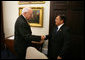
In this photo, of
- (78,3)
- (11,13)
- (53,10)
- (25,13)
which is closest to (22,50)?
(25,13)

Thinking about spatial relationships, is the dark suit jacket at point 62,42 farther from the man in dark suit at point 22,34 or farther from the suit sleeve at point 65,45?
the man in dark suit at point 22,34

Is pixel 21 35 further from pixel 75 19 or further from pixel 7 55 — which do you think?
pixel 7 55

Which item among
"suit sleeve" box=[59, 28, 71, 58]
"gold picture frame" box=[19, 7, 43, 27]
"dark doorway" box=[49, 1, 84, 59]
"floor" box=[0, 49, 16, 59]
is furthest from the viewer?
"gold picture frame" box=[19, 7, 43, 27]

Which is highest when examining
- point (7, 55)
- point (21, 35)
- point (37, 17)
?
point (37, 17)

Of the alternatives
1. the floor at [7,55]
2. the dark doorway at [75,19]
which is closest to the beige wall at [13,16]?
the dark doorway at [75,19]

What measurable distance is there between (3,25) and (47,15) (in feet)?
6.11

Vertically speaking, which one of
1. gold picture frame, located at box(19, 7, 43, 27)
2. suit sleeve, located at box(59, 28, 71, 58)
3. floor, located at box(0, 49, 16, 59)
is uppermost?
gold picture frame, located at box(19, 7, 43, 27)

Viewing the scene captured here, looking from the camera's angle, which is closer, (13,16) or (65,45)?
(65,45)

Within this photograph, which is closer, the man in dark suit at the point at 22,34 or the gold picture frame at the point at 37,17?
the man in dark suit at the point at 22,34

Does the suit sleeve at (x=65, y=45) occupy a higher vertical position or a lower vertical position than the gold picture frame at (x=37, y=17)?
lower

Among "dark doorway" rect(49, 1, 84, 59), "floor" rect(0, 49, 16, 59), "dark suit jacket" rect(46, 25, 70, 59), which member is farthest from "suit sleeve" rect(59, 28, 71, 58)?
"floor" rect(0, 49, 16, 59)

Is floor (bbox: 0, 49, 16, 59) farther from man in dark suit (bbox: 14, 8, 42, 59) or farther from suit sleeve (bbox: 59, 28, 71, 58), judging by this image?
suit sleeve (bbox: 59, 28, 71, 58)

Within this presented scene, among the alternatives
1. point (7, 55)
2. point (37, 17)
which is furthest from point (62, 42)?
point (7, 55)

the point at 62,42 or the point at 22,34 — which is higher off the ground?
the point at 22,34
